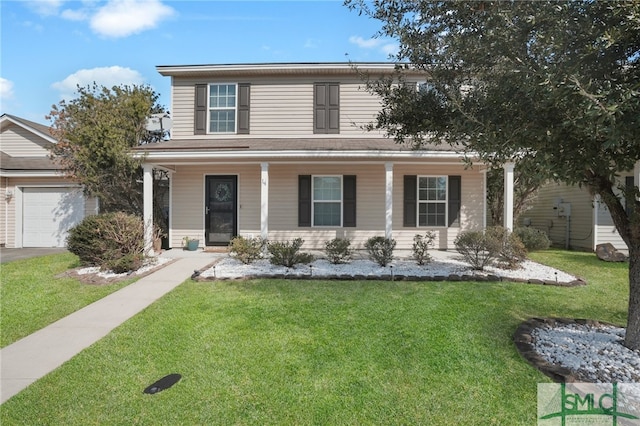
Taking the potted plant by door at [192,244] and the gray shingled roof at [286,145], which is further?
the potted plant by door at [192,244]

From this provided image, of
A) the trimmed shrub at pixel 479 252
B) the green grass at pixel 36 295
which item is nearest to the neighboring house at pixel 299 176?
the trimmed shrub at pixel 479 252

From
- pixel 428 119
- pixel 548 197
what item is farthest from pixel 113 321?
pixel 548 197

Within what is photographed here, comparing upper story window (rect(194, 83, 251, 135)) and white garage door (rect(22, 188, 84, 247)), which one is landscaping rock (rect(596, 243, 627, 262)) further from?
white garage door (rect(22, 188, 84, 247))

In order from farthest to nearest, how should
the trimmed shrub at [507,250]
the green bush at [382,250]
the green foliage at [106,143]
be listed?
the green foliage at [106,143]
the green bush at [382,250]
the trimmed shrub at [507,250]

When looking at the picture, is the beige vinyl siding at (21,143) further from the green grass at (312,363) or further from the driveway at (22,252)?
the green grass at (312,363)

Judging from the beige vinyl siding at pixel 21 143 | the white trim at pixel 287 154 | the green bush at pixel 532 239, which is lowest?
the green bush at pixel 532 239

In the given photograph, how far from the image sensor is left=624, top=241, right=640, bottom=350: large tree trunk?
11.6ft

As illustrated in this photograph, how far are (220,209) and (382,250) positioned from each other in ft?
17.8

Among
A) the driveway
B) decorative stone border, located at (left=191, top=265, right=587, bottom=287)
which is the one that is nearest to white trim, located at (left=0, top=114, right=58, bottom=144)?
the driveway

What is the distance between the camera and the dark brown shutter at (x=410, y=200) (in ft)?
34.1

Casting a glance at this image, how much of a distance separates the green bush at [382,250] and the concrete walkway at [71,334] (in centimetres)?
417

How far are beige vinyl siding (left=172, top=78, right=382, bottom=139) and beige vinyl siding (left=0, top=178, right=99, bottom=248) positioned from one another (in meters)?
4.73

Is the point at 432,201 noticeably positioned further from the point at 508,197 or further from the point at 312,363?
the point at 312,363

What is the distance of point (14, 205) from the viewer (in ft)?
38.1
